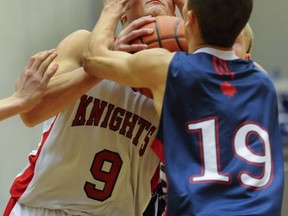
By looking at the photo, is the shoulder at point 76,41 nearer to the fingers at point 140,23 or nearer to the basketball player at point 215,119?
the fingers at point 140,23

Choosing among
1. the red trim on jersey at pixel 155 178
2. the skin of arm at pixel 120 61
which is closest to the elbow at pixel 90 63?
the skin of arm at pixel 120 61

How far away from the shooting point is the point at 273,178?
169cm

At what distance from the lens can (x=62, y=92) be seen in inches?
Result: 77.9

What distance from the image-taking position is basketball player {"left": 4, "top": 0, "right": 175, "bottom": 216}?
2088mm

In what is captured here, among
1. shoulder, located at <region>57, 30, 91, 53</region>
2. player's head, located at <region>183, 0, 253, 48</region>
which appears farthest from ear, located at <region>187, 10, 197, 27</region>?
shoulder, located at <region>57, 30, 91, 53</region>

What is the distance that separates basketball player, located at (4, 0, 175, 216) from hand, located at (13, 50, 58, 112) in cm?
8

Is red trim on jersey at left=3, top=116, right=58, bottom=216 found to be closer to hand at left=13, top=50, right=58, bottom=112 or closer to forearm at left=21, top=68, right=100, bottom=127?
forearm at left=21, top=68, right=100, bottom=127

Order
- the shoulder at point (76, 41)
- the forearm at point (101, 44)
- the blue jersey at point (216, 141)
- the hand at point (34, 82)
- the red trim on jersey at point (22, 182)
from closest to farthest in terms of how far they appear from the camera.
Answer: the blue jersey at point (216, 141), the forearm at point (101, 44), the hand at point (34, 82), the shoulder at point (76, 41), the red trim on jersey at point (22, 182)

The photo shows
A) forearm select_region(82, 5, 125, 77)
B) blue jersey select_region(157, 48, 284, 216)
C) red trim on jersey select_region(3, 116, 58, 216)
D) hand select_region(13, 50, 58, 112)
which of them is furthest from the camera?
red trim on jersey select_region(3, 116, 58, 216)

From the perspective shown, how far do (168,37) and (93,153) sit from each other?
1.58ft

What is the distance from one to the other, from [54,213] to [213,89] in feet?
2.61

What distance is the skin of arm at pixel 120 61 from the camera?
5.58ft

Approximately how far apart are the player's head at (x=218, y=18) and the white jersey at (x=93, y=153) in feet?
1.47

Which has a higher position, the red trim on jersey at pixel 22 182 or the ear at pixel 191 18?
the ear at pixel 191 18
